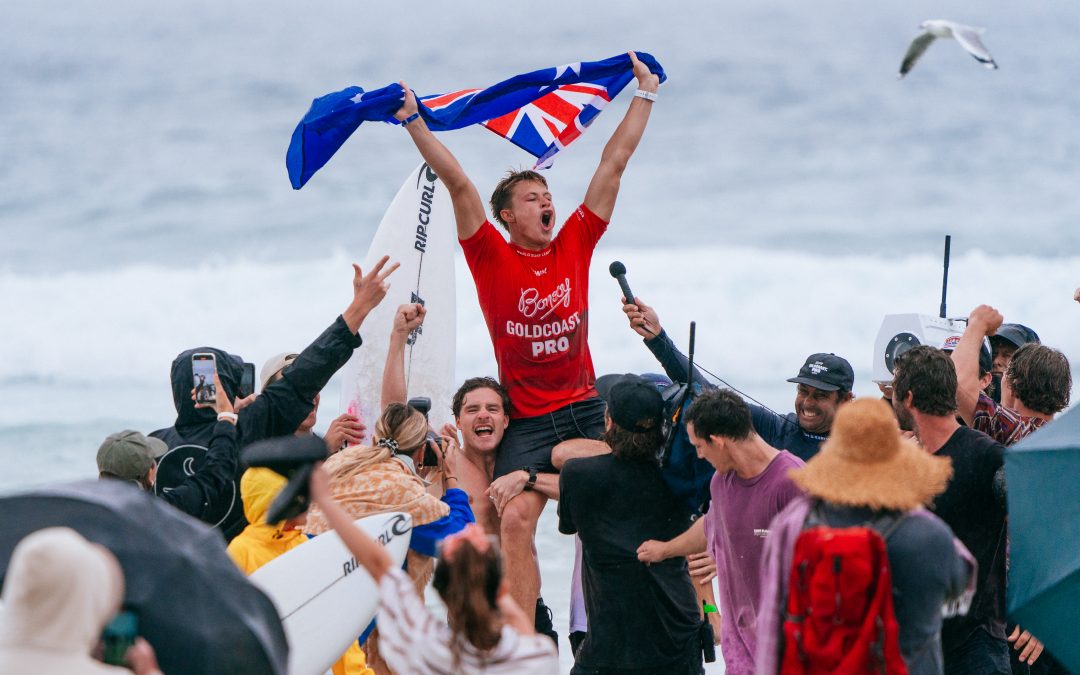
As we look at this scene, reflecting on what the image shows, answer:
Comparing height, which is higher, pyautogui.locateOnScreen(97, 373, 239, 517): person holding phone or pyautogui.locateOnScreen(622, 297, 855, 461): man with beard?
pyautogui.locateOnScreen(622, 297, 855, 461): man with beard

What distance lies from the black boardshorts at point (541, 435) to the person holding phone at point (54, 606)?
3284 millimetres

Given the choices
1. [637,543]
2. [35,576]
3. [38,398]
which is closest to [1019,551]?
[637,543]

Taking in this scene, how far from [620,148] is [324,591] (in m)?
2.37

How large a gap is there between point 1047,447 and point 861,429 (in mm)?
841

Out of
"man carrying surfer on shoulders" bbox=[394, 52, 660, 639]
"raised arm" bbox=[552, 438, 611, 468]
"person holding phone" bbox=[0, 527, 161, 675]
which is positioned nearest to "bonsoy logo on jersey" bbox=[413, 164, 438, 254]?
"man carrying surfer on shoulders" bbox=[394, 52, 660, 639]

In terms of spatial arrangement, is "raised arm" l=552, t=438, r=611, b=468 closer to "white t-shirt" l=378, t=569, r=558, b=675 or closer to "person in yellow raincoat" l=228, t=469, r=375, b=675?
"person in yellow raincoat" l=228, t=469, r=375, b=675

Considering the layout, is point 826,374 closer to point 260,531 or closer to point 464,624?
point 260,531

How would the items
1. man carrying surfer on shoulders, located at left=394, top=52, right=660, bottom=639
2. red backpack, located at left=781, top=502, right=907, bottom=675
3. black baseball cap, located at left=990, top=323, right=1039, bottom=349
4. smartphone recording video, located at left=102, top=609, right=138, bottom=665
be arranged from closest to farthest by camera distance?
smartphone recording video, located at left=102, top=609, right=138, bottom=665
red backpack, located at left=781, top=502, right=907, bottom=675
man carrying surfer on shoulders, located at left=394, top=52, right=660, bottom=639
black baseball cap, located at left=990, top=323, right=1039, bottom=349

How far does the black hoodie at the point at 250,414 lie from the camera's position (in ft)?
16.0

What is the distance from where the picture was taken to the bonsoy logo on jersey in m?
8.23

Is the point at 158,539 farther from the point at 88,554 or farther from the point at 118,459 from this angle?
the point at 118,459

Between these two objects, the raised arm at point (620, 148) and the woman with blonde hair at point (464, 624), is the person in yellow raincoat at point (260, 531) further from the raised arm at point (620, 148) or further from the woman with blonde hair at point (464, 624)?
the raised arm at point (620, 148)

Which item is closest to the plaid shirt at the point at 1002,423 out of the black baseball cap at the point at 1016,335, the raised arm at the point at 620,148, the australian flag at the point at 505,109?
the black baseball cap at the point at 1016,335

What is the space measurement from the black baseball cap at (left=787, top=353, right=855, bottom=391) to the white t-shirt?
2.48m
